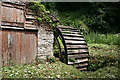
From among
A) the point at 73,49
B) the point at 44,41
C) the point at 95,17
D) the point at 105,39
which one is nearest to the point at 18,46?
the point at 44,41

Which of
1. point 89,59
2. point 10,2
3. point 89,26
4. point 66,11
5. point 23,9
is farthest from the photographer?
point 66,11

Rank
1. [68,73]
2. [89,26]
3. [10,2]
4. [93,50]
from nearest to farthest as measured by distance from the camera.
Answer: [68,73] → [10,2] → [93,50] → [89,26]

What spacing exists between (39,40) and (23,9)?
1645 mm

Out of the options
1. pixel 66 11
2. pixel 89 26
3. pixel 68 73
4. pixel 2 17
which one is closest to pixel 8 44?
pixel 2 17

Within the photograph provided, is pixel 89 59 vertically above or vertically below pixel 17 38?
below

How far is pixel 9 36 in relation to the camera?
15.0 ft

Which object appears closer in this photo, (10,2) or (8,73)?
(8,73)

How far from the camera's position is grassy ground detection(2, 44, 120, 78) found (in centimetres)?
391

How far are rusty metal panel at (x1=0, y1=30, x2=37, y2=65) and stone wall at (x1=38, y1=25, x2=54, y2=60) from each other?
0.79 feet

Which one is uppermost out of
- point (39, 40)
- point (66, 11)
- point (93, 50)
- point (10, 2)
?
point (66, 11)

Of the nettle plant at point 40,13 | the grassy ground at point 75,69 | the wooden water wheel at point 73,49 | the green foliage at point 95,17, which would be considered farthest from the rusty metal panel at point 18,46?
the green foliage at point 95,17

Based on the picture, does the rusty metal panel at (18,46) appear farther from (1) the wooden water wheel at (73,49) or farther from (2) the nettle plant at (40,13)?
(1) the wooden water wheel at (73,49)

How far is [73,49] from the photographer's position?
568 centimetres

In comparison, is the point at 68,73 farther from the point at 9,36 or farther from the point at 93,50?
the point at 93,50
